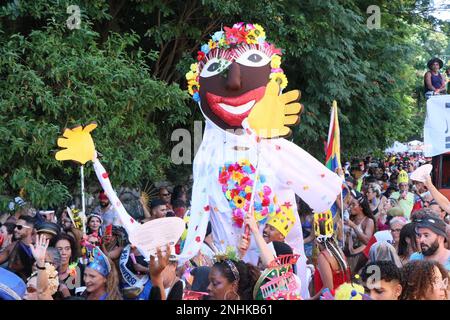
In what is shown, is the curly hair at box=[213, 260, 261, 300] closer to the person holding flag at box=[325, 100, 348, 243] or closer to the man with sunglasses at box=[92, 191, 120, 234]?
the person holding flag at box=[325, 100, 348, 243]

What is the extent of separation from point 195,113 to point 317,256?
6669 mm

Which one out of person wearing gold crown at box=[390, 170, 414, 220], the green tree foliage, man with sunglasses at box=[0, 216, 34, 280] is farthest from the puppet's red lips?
person wearing gold crown at box=[390, 170, 414, 220]

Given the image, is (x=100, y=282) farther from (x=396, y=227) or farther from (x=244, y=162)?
(x=396, y=227)

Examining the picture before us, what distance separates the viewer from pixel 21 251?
6.66m

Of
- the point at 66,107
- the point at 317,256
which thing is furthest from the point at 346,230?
the point at 66,107

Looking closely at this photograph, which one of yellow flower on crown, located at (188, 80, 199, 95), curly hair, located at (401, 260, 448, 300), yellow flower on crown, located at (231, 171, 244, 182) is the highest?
yellow flower on crown, located at (188, 80, 199, 95)

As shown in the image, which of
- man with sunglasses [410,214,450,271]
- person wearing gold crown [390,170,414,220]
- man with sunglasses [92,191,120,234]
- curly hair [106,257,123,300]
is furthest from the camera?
person wearing gold crown [390,170,414,220]

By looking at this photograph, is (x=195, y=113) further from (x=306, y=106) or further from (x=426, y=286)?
(x=426, y=286)

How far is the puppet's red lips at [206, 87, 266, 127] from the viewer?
7.37 meters

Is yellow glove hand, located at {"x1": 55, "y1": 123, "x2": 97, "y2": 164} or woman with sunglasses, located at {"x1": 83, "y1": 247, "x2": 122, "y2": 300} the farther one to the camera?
yellow glove hand, located at {"x1": 55, "y1": 123, "x2": 97, "y2": 164}

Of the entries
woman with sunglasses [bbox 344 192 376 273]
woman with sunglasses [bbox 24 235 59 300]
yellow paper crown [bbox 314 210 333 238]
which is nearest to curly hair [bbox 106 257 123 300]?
woman with sunglasses [bbox 24 235 59 300]

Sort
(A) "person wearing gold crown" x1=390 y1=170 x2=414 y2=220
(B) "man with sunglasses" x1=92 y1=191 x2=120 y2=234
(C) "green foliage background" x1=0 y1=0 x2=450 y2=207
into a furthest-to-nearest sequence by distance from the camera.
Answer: (A) "person wearing gold crown" x1=390 y1=170 x2=414 y2=220 < (B) "man with sunglasses" x1=92 y1=191 x2=120 y2=234 < (C) "green foliage background" x1=0 y1=0 x2=450 y2=207

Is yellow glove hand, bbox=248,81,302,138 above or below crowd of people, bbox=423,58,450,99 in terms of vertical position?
below
